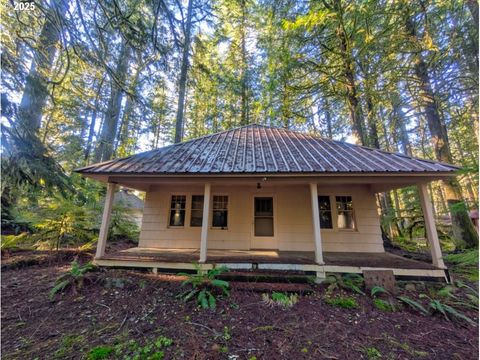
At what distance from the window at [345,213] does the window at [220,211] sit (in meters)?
3.80

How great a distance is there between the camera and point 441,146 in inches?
301

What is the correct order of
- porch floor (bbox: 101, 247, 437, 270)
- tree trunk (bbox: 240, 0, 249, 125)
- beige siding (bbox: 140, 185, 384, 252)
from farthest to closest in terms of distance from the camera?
tree trunk (bbox: 240, 0, 249, 125) → beige siding (bbox: 140, 185, 384, 252) → porch floor (bbox: 101, 247, 437, 270)

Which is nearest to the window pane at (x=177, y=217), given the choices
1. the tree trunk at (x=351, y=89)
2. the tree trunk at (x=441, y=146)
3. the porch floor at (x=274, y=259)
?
the porch floor at (x=274, y=259)

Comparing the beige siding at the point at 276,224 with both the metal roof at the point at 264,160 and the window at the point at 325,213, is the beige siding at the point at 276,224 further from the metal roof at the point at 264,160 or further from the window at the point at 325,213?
the metal roof at the point at 264,160

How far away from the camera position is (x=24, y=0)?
3.82 m

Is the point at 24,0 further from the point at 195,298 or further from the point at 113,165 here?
the point at 195,298

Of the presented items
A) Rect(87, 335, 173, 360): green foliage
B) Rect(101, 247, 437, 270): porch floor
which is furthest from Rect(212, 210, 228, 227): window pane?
Rect(87, 335, 173, 360): green foliage

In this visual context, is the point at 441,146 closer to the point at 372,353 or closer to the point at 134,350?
the point at 372,353

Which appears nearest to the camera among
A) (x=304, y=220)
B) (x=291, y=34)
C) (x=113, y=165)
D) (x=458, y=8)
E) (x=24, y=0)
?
(x=24, y=0)

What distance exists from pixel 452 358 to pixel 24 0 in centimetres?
898

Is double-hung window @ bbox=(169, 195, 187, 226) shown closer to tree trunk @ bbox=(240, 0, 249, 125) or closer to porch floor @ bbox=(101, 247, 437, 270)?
porch floor @ bbox=(101, 247, 437, 270)

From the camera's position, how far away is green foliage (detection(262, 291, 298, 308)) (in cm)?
397

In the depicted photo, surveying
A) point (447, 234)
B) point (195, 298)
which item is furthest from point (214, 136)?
point (447, 234)

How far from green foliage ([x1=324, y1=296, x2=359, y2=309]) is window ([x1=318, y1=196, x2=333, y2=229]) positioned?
9.73 feet
